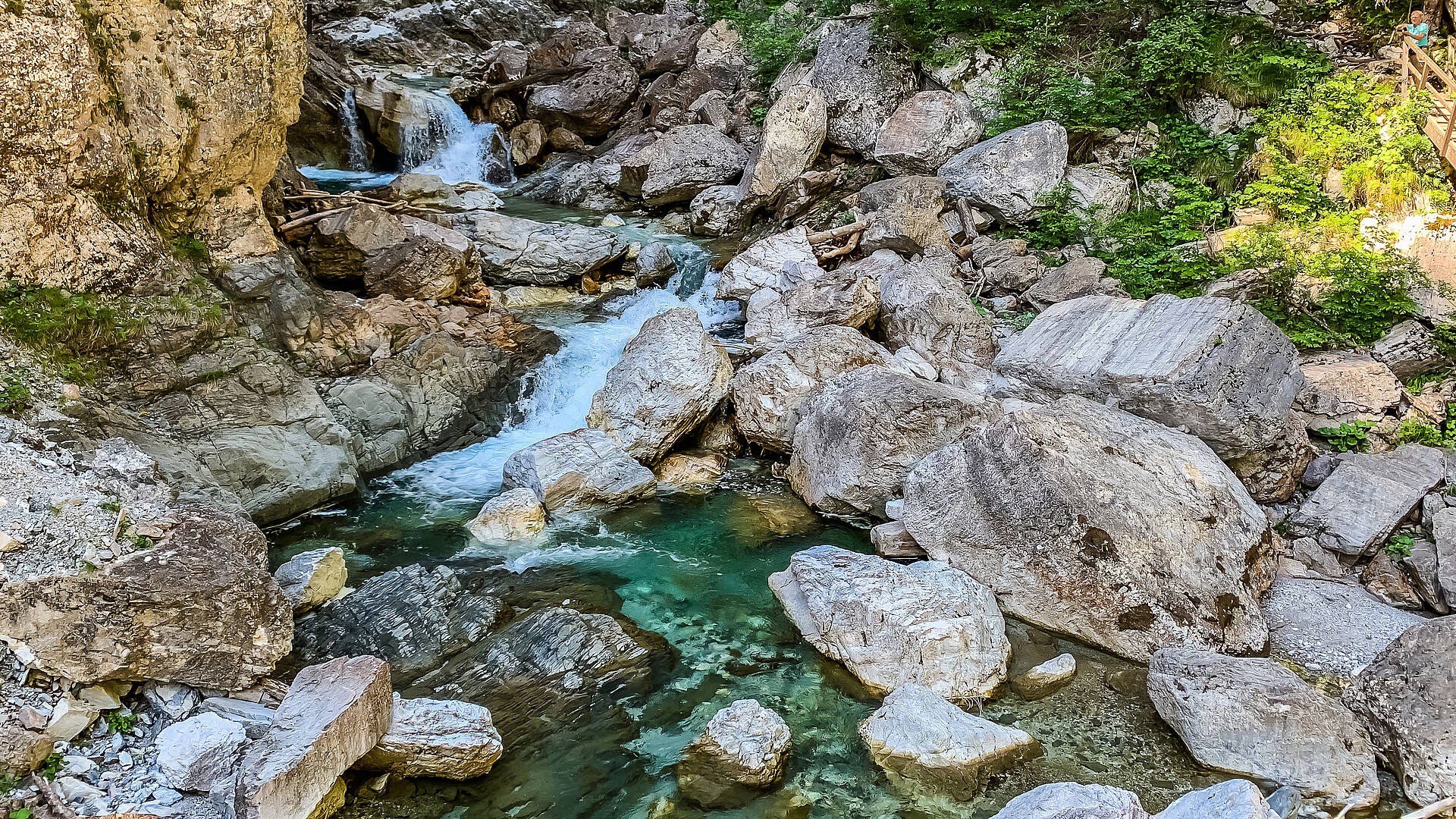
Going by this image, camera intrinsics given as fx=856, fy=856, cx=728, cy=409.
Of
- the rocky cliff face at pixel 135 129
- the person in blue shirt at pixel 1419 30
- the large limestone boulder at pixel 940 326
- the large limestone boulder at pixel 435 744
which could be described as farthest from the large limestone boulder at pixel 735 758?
the person in blue shirt at pixel 1419 30

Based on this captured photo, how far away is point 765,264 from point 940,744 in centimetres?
801

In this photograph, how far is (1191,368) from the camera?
7.46 metres

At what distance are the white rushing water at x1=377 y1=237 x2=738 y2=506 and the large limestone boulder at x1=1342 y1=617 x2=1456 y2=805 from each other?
732 centimetres

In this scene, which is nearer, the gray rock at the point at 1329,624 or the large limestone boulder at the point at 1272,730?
the large limestone boulder at the point at 1272,730

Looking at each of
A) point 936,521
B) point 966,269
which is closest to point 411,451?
point 936,521

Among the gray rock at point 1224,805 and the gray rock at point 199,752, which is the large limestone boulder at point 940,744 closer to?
the gray rock at point 1224,805

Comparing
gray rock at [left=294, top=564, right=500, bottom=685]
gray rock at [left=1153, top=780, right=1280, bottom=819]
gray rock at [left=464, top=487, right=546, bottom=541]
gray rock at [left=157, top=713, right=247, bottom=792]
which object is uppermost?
A: gray rock at [left=1153, top=780, right=1280, bottom=819]

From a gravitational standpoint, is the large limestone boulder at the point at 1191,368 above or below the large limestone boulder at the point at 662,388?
above

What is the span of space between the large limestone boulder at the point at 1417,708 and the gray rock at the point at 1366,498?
206 centimetres

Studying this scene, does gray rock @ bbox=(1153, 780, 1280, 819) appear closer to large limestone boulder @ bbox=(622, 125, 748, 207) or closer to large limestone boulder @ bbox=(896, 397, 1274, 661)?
large limestone boulder @ bbox=(896, 397, 1274, 661)

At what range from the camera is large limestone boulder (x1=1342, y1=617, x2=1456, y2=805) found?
483cm

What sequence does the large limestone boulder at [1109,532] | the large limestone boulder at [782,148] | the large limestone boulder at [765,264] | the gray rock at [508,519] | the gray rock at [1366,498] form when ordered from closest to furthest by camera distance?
the large limestone boulder at [1109,532]
the gray rock at [1366,498]
the gray rock at [508,519]
the large limestone boulder at [765,264]
the large limestone boulder at [782,148]

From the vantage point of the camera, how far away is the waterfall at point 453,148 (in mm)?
17000

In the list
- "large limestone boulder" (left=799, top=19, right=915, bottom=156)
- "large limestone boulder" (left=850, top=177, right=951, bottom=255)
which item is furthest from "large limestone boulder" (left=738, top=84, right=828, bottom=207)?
"large limestone boulder" (left=850, top=177, right=951, bottom=255)
